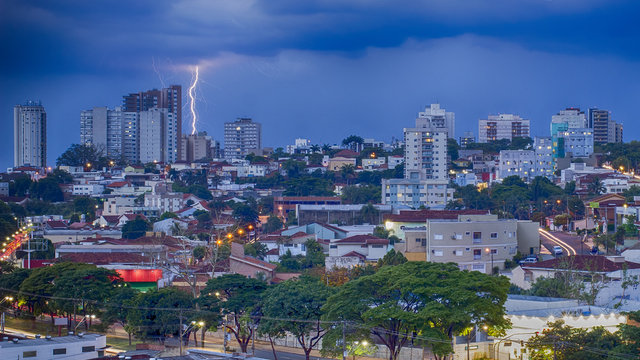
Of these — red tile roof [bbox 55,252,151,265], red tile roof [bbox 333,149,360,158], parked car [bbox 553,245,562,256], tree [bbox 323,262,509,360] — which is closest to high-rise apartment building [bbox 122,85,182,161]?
red tile roof [bbox 333,149,360,158]

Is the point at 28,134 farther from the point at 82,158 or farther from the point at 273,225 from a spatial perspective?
the point at 273,225

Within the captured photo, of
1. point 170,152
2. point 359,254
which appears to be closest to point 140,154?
point 170,152

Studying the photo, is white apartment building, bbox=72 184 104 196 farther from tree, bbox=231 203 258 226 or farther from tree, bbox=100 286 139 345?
tree, bbox=100 286 139 345

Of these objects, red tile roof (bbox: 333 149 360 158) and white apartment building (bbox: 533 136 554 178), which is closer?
white apartment building (bbox: 533 136 554 178)

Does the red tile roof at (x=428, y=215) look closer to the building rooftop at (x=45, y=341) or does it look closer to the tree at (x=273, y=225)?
the tree at (x=273, y=225)

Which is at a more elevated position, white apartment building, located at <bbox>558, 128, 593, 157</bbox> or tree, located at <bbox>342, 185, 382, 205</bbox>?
white apartment building, located at <bbox>558, 128, 593, 157</bbox>

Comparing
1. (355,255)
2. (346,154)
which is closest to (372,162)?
(346,154)

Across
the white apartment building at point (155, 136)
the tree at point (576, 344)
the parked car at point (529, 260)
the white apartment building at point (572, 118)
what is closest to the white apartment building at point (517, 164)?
the white apartment building at point (572, 118)
